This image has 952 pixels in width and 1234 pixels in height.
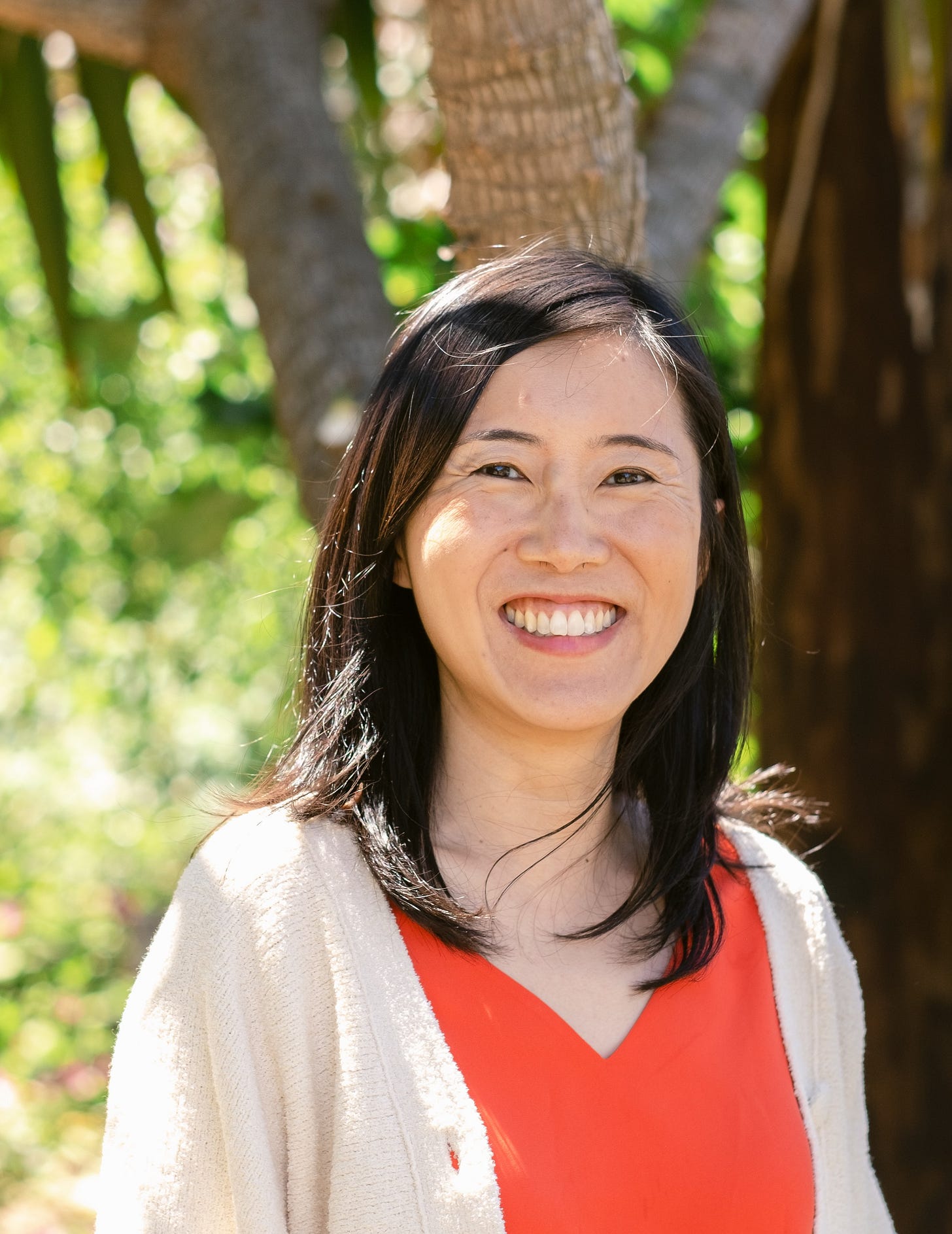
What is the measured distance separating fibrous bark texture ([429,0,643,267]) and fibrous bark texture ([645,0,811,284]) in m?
0.37

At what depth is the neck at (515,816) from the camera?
4.90 feet

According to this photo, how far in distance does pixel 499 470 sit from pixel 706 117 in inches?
46.6

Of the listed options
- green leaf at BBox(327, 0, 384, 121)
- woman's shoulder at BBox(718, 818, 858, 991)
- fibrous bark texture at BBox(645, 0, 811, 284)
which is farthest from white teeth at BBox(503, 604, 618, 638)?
green leaf at BBox(327, 0, 384, 121)

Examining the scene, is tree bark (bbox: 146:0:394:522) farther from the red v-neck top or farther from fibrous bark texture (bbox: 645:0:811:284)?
the red v-neck top

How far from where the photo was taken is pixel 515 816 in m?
1.52

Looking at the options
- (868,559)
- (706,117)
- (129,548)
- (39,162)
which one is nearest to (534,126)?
(706,117)

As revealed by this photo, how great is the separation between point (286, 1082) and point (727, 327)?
10.2 feet

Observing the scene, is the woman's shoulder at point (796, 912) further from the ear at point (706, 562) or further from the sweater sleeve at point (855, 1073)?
the ear at point (706, 562)

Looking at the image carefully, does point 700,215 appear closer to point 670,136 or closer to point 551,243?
point 670,136

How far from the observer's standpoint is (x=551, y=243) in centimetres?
169

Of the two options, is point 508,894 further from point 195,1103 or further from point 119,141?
point 119,141

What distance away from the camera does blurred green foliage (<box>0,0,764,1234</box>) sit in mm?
3791

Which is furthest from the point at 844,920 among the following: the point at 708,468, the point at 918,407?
the point at 708,468

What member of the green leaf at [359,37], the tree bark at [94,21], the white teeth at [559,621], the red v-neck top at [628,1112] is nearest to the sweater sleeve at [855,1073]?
the red v-neck top at [628,1112]
